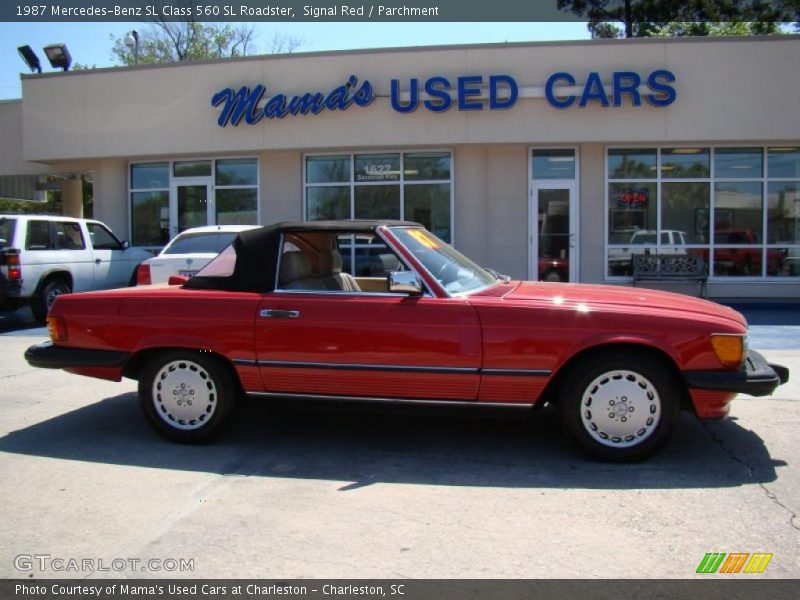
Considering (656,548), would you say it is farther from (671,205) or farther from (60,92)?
(60,92)

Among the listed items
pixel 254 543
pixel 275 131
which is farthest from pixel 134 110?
pixel 254 543

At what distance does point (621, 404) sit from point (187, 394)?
3.00 meters

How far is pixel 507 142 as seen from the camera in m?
13.8

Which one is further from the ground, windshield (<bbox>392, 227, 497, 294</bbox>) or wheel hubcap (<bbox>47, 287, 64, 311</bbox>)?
windshield (<bbox>392, 227, 497, 294</bbox>)

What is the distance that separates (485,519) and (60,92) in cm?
1582

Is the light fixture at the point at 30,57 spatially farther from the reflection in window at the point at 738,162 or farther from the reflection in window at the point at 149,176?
the reflection in window at the point at 738,162

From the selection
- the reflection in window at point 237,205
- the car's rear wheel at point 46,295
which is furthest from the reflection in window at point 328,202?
the car's rear wheel at point 46,295

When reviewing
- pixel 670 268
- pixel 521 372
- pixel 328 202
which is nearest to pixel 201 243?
pixel 328 202

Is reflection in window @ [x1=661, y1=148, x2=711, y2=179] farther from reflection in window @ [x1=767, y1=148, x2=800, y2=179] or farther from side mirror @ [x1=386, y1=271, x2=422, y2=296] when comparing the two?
side mirror @ [x1=386, y1=271, x2=422, y2=296]

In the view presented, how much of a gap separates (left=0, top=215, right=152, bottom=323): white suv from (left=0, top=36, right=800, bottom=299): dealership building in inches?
128

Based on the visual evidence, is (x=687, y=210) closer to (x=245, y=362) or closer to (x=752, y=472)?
(x=752, y=472)

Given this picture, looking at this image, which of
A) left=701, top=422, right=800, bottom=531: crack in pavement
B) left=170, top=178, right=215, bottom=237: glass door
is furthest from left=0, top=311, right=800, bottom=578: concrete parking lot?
left=170, top=178, right=215, bottom=237: glass door

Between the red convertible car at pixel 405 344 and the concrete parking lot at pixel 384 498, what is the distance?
37 centimetres

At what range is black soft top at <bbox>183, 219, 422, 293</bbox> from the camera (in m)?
5.17
